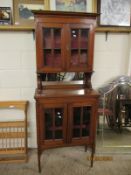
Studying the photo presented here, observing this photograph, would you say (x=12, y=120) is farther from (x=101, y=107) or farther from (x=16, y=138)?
(x=101, y=107)

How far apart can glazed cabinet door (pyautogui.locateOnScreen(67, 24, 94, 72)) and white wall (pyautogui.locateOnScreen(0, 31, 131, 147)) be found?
1.23 ft

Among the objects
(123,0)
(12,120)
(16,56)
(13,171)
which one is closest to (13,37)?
(16,56)

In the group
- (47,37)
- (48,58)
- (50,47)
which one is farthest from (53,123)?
(47,37)

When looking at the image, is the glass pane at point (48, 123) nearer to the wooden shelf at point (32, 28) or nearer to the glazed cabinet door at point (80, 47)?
the glazed cabinet door at point (80, 47)

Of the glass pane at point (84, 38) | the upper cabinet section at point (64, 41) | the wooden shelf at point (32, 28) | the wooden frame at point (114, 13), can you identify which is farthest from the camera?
the wooden frame at point (114, 13)

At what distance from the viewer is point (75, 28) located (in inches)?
78.8

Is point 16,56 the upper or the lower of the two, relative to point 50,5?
lower

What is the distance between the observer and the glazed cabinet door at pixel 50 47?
6.41 ft

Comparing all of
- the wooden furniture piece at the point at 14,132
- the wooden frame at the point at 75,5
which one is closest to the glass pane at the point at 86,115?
the wooden furniture piece at the point at 14,132

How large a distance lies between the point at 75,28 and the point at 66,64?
1.30 feet

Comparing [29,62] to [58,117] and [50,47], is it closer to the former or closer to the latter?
[50,47]

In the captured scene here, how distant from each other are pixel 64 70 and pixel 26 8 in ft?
2.88

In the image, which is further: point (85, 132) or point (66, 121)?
point (85, 132)

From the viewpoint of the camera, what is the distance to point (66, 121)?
2084mm
